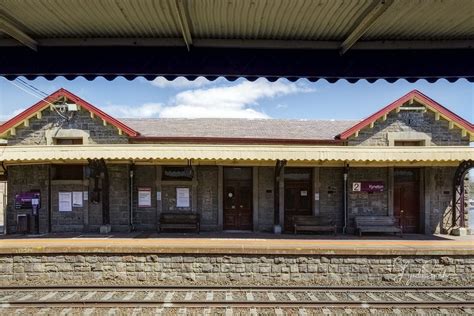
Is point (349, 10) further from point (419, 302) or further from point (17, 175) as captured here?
point (17, 175)

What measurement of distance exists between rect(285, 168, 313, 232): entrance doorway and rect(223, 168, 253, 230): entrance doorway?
156cm

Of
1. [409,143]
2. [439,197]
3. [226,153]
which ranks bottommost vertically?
[439,197]

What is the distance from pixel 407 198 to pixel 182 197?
937 centimetres

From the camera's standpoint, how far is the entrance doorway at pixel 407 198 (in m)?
14.4

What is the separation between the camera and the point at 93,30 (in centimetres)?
201

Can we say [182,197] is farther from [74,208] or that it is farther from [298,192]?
[298,192]

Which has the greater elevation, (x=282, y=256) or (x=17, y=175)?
(x=17, y=175)

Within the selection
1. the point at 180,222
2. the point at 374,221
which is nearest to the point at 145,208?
the point at 180,222

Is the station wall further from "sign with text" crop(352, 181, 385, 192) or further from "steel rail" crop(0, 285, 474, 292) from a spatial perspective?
"steel rail" crop(0, 285, 474, 292)

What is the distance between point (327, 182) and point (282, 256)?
570 centimetres

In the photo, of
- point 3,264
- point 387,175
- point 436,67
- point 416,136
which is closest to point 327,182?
point 387,175

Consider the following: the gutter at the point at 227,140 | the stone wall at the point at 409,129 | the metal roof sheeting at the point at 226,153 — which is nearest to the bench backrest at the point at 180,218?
Result: the metal roof sheeting at the point at 226,153

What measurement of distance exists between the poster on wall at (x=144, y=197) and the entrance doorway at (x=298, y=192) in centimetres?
563

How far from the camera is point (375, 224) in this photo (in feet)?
44.3
